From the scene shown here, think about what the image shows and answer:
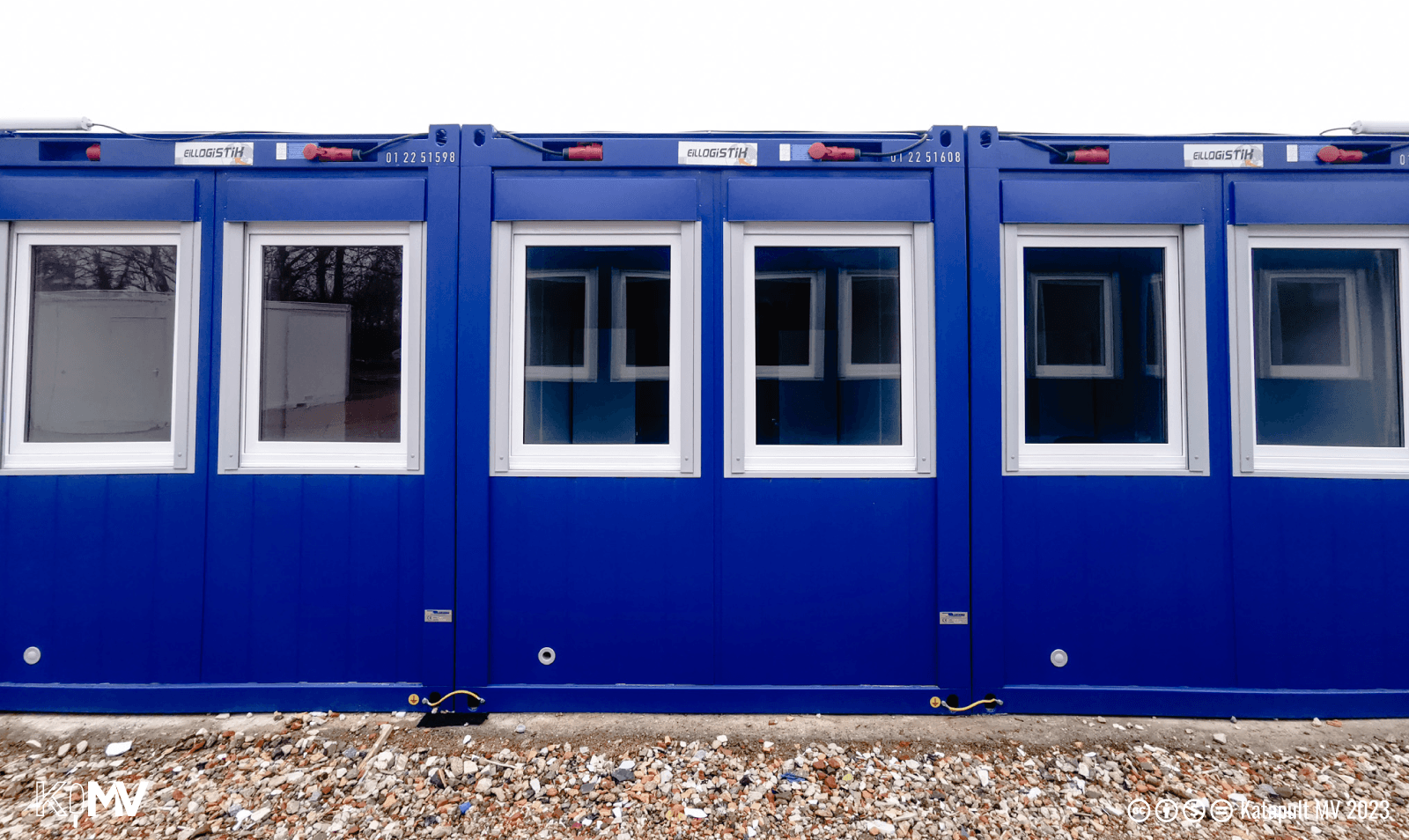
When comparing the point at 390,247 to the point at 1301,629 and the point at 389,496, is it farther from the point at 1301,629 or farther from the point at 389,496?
the point at 1301,629

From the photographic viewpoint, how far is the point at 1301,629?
115 inches

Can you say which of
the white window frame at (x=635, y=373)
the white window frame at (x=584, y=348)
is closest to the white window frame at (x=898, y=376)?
the white window frame at (x=635, y=373)

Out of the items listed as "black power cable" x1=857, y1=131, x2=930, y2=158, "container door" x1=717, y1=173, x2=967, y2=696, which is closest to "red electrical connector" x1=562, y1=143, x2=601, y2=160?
"container door" x1=717, y1=173, x2=967, y2=696

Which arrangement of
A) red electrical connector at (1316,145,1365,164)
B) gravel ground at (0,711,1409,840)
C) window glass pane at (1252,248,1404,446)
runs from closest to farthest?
gravel ground at (0,711,1409,840), red electrical connector at (1316,145,1365,164), window glass pane at (1252,248,1404,446)

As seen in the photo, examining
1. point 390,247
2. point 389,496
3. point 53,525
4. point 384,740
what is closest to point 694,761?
point 384,740

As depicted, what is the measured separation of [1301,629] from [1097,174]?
247cm

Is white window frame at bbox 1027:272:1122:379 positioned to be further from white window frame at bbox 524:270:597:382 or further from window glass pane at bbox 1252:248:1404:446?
white window frame at bbox 524:270:597:382

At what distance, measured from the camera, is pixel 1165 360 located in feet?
9.90

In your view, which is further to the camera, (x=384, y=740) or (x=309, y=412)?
(x=309, y=412)

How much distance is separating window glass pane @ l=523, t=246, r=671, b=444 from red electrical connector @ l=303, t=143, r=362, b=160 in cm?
98

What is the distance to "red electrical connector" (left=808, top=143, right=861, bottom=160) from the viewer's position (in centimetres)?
296

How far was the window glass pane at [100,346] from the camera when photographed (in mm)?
3035

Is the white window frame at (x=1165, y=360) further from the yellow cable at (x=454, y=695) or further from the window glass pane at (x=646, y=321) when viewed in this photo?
the yellow cable at (x=454, y=695)

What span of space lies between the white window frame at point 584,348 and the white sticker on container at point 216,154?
152cm
